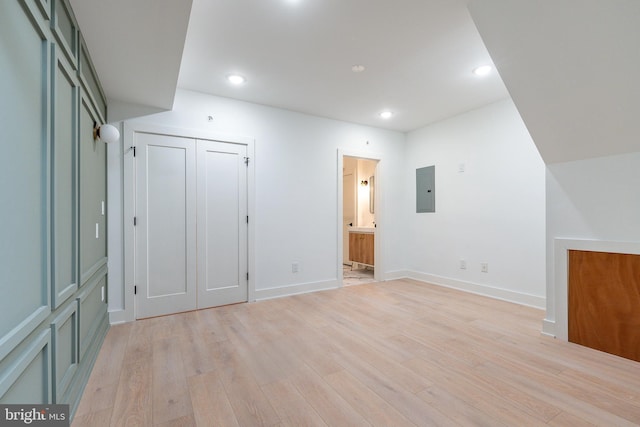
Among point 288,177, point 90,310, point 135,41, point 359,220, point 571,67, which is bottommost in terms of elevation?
point 90,310

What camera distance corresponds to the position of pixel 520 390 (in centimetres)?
176

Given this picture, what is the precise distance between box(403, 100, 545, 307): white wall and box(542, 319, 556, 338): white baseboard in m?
0.93

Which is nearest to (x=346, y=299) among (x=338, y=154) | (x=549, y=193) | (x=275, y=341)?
(x=275, y=341)

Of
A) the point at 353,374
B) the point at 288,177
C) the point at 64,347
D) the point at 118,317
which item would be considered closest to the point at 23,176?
the point at 64,347

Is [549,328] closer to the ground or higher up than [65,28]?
closer to the ground

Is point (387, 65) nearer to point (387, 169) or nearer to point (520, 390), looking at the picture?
point (387, 169)

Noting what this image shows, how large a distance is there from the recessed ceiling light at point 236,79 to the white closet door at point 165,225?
816 millimetres

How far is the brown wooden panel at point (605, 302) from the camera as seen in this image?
7.07 ft

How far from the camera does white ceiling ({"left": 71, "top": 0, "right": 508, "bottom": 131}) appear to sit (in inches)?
77.2

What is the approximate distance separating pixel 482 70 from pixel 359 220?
414 cm

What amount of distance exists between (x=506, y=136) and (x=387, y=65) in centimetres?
196

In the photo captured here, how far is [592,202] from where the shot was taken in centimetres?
237

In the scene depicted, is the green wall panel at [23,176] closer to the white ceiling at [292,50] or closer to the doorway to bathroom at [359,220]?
the white ceiling at [292,50]

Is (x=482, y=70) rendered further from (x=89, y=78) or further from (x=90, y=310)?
(x=90, y=310)
